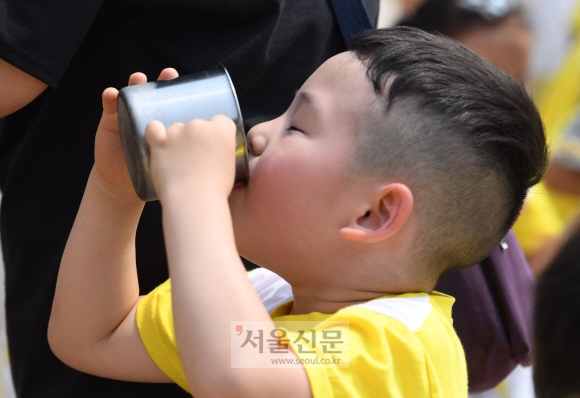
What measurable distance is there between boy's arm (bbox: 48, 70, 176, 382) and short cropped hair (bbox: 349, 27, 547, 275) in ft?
1.51

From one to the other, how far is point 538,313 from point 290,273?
44 cm

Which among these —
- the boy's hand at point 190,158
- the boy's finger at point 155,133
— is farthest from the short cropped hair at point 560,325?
the boy's finger at point 155,133

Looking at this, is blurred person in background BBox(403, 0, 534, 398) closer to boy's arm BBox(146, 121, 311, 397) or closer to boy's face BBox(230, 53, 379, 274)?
boy's face BBox(230, 53, 379, 274)

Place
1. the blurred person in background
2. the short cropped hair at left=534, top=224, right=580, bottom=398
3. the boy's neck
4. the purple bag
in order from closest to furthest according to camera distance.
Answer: the short cropped hair at left=534, top=224, right=580, bottom=398 → the boy's neck → the purple bag → the blurred person in background

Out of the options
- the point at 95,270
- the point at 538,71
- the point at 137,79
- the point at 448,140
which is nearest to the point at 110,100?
the point at 137,79

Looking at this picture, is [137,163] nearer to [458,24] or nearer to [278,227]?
[278,227]

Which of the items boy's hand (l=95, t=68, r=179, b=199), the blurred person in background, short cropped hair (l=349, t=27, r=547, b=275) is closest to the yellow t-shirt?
short cropped hair (l=349, t=27, r=547, b=275)

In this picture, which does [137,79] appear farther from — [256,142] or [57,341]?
[57,341]

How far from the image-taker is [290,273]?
138cm

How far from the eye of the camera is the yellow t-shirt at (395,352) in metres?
1.18

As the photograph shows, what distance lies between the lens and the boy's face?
1.31 metres

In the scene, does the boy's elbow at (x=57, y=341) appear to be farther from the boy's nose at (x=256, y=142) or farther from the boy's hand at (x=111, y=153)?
the boy's nose at (x=256, y=142)

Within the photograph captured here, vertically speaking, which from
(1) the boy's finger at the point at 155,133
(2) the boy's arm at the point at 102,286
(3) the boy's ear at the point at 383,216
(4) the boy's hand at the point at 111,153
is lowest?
(2) the boy's arm at the point at 102,286

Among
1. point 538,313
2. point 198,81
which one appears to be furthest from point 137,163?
point 538,313
